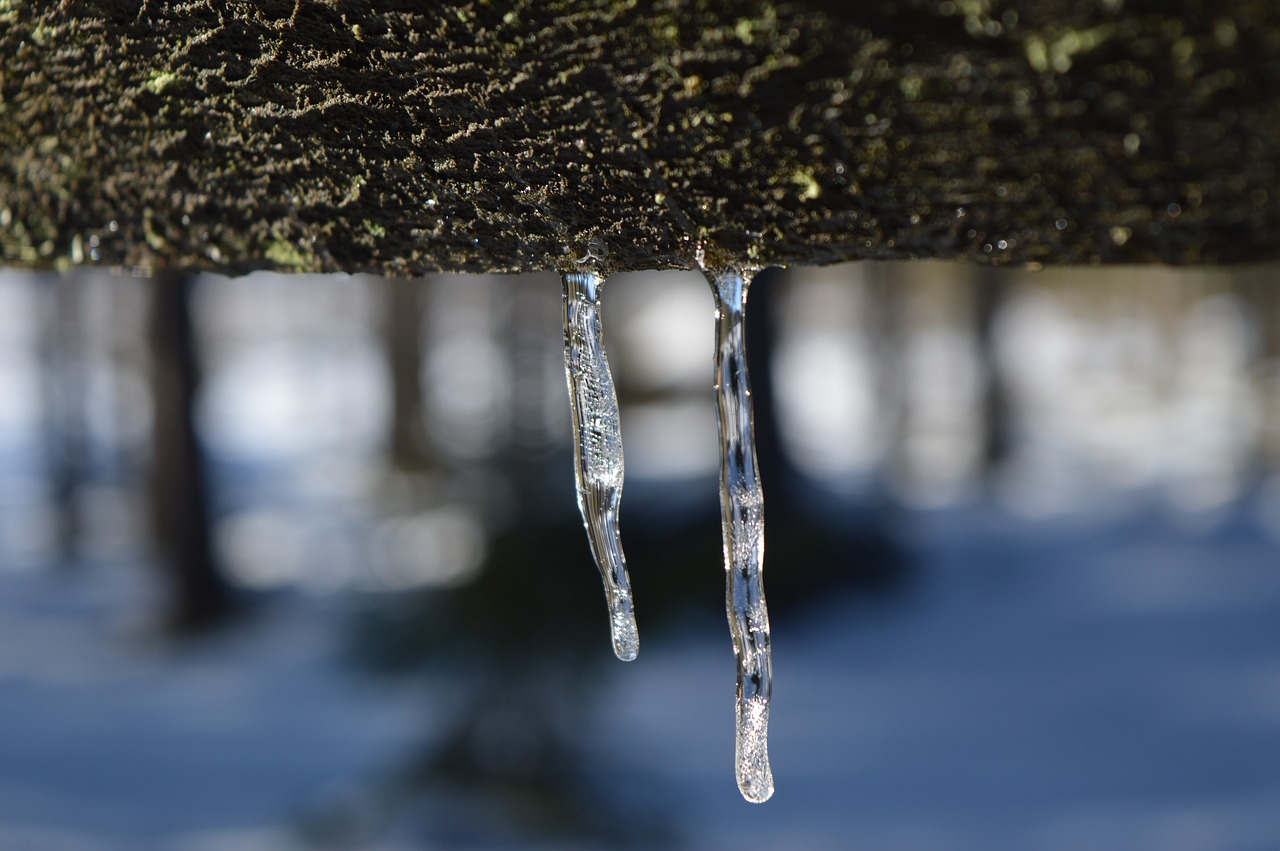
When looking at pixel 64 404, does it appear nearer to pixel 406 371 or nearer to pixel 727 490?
pixel 406 371

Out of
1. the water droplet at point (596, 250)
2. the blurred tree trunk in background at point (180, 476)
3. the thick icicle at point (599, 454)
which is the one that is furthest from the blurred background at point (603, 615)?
the water droplet at point (596, 250)

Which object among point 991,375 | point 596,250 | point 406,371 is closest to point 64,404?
point 406,371

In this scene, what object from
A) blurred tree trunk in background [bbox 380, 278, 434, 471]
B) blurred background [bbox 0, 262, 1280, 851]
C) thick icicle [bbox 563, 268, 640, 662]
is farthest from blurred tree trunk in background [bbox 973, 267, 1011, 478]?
thick icicle [bbox 563, 268, 640, 662]

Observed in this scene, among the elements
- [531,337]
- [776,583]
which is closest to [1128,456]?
[776,583]

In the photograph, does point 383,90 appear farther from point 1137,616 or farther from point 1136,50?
point 1137,616

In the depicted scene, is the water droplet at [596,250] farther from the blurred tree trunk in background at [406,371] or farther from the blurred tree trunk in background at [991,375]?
the blurred tree trunk in background at [406,371]

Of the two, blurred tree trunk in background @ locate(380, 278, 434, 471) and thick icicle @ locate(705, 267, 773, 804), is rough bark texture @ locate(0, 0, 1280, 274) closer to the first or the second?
thick icicle @ locate(705, 267, 773, 804)
